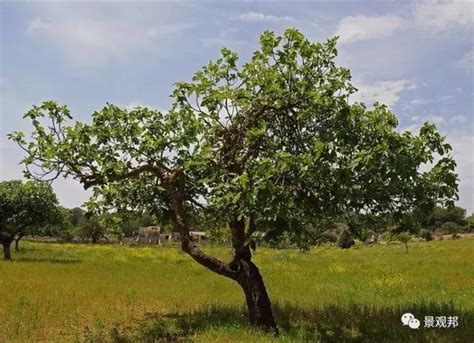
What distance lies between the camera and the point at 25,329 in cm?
1291

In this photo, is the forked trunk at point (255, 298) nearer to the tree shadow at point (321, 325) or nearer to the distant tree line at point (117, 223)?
the tree shadow at point (321, 325)

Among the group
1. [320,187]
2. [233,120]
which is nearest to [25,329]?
[233,120]

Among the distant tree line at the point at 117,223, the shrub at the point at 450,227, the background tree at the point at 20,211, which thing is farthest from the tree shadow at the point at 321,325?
the shrub at the point at 450,227

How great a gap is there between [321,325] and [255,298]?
7.05ft

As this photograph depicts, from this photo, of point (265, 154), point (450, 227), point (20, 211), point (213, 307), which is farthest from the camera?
point (450, 227)

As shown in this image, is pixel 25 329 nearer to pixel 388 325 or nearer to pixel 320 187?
pixel 320 187

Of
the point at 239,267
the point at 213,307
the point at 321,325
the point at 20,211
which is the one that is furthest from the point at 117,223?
the point at 20,211

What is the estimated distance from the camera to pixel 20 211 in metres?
40.3

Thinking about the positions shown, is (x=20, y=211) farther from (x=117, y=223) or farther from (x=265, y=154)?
(x=265, y=154)

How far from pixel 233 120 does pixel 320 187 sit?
11.1 ft

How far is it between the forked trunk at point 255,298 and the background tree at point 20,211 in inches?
1201

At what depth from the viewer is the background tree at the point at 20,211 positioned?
39969mm

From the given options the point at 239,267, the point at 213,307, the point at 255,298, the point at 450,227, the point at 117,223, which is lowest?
the point at 213,307

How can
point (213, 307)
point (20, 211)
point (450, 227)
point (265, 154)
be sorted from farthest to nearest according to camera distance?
point (450, 227), point (20, 211), point (213, 307), point (265, 154)
